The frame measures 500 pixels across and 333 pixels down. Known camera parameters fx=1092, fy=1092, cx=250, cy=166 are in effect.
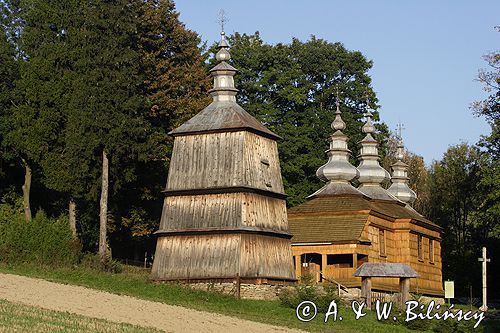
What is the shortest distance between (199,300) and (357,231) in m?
14.0

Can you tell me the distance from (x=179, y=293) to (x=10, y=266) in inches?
307

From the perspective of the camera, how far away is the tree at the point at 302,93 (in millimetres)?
78875

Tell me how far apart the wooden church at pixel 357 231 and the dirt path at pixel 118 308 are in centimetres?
1706

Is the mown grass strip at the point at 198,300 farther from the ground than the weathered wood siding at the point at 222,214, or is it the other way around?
the weathered wood siding at the point at 222,214

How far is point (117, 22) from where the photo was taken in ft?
188

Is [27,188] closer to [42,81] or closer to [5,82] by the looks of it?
[5,82]

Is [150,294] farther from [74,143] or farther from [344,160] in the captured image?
[344,160]

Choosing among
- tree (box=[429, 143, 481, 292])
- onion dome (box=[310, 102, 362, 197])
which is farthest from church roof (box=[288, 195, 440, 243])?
tree (box=[429, 143, 481, 292])

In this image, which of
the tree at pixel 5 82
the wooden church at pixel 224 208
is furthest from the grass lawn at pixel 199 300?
the tree at pixel 5 82

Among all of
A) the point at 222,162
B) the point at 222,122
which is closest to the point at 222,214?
the point at 222,162

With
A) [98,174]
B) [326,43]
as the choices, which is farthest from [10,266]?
[326,43]

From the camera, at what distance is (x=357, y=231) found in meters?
57.3

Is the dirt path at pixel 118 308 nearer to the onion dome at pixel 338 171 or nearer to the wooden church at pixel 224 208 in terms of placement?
the wooden church at pixel 224 208

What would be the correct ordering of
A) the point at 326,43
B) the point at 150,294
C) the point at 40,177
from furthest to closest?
the point at 326,43, the point at 40,177, the point at 150,294
